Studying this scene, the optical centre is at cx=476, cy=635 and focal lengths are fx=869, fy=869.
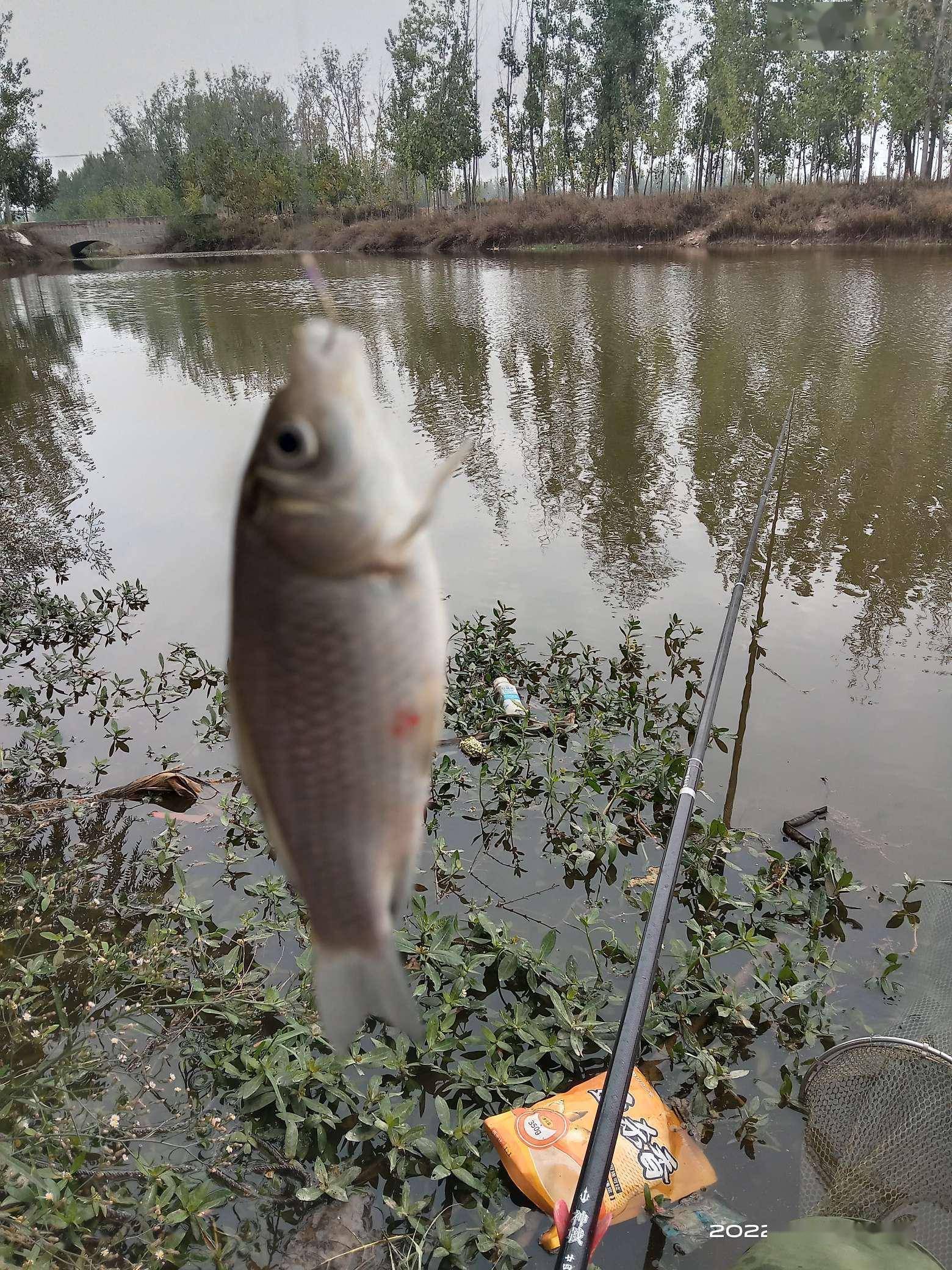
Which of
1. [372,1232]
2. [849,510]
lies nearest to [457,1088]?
[372,1232]

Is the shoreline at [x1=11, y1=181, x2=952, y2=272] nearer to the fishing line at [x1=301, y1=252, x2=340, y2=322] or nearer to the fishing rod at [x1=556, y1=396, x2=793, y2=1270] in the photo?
the fishing rod at [x1=556, y1=396, x2=793, y2=1270]

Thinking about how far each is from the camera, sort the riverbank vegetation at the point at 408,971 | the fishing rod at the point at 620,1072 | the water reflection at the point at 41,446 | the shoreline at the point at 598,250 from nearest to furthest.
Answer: the fishing rod at the point at 620,1072 → the riverbank vegetation at the point at 408,971 → the water reflection at the point at 41,446 → the shoreline at the point at 598,250

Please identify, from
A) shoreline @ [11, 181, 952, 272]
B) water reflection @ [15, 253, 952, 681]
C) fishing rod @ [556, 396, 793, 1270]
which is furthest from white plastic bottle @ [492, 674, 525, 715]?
shoreline @ [11, 181, 952, 272]

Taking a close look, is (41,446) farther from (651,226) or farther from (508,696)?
(651,226)

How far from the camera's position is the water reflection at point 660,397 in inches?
297

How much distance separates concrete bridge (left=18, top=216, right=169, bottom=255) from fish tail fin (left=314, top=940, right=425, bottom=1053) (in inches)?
1658

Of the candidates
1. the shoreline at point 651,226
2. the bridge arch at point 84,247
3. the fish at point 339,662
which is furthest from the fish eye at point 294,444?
the bridge arch at point 84,247

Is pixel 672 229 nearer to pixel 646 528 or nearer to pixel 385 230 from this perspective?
pixel 385 230

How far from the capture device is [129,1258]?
7.70 ft

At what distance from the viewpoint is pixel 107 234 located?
3988 cm

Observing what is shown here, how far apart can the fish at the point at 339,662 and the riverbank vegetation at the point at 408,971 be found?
2232 millimetres

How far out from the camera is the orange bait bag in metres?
2.56

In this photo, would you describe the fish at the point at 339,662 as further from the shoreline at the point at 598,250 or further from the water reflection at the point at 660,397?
the shoreline at the point at 598,250

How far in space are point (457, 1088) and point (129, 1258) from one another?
1081 mm
